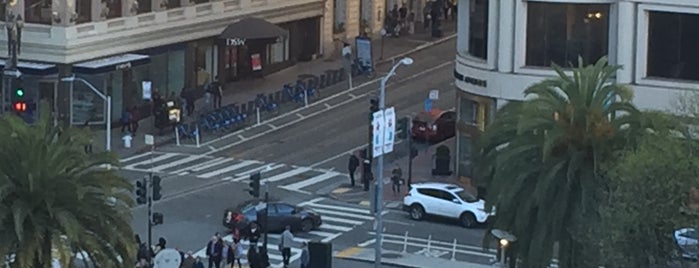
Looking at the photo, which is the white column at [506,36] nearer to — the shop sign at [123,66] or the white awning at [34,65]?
the shop sign at [123,66]

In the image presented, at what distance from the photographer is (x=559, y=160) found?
143 feet

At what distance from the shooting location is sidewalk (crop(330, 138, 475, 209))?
65.8 m

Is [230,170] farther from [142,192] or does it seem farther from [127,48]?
[142,192]

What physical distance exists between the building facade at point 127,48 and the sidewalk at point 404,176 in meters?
10.3

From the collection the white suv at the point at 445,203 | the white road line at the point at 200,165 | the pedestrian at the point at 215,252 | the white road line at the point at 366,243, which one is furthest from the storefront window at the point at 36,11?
the pedestrian at the point at 215,252

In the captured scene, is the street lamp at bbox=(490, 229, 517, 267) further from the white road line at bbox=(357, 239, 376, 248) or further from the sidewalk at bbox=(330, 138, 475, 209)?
the sidewalk at bbox=(330, 138, 475, 209)

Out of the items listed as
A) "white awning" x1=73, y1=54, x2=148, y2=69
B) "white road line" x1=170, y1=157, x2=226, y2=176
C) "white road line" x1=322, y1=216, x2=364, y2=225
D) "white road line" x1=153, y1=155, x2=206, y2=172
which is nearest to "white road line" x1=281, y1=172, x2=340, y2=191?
"white road line" x1=170, y1=157, x2=226, y2=176

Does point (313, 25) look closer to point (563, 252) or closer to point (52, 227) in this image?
point (563, 252)

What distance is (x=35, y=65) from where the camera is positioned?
75188mm

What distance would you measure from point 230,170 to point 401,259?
1495 cm

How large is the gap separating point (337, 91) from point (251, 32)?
5.82 meters

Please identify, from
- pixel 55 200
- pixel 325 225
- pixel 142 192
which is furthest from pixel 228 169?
pixel 55 200

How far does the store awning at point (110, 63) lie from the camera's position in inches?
2960

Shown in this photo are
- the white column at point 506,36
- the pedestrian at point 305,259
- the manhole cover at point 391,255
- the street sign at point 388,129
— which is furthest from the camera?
the white column at point 506,36
